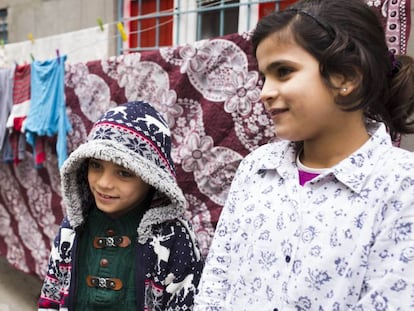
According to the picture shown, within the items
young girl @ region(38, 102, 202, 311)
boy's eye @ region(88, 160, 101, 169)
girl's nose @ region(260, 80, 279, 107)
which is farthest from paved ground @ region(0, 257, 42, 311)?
girl's nose @ region(260, 80, 279, 107)

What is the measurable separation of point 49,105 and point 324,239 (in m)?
2.46

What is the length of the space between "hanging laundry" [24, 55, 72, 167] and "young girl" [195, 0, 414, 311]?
207cm

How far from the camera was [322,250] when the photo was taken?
96 cm

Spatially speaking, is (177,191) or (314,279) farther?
(177,191)

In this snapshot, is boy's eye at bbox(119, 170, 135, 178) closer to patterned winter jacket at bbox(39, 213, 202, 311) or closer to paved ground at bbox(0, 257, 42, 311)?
patterned winter jacket at bbox(39, 213, 202, 311)

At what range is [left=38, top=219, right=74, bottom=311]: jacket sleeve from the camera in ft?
5.14

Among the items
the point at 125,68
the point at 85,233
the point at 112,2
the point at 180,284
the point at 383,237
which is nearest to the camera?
the point at 383,237

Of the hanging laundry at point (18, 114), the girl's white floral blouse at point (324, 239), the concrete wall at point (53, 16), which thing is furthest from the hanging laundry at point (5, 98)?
the girl's white floral blouse at point (324, 239)

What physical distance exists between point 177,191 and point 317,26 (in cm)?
74

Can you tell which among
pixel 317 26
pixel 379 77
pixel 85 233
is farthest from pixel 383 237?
pixel 85 233

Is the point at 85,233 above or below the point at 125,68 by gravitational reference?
below

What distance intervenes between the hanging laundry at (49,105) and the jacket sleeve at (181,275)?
1.66m

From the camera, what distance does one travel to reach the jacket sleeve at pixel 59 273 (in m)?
1.57

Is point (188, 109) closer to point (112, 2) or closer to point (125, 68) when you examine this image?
point (125, 68)
